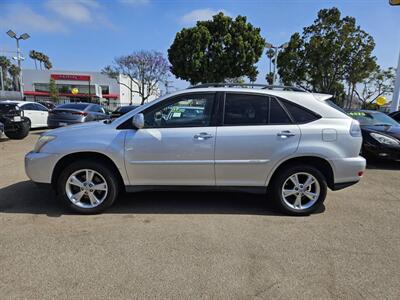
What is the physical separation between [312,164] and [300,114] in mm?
708

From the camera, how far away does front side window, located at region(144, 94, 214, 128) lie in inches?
144

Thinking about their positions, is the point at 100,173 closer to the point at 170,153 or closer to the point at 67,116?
the point at 170,153

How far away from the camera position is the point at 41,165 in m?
3.64

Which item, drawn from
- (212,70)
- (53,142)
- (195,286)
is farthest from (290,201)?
(212,70)

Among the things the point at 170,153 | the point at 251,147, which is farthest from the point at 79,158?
the point at 251,147

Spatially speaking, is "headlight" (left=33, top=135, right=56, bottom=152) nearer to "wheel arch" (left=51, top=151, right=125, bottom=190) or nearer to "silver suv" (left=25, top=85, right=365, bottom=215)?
"silver suv" (left=25, top=85, right=365, bottom=215)

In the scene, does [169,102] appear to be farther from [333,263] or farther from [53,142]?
[333,263]

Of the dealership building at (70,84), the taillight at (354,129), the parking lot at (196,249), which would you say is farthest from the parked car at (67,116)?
the dealership building at (70,84)

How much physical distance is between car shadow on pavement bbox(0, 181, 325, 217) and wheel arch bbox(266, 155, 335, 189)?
546mm

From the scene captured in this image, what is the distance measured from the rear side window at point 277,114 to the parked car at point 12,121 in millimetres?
9485

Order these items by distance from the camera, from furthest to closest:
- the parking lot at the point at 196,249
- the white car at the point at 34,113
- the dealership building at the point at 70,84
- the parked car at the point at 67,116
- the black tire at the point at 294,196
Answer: the dealership building at the point at 70,84 → the white car at the point at 34,113 → the parked car at the point at 67,116 → the black tire at the point at 294,196 → the parking lot at the point at 196,249

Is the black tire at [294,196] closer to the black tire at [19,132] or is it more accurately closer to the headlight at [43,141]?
the headlight at [43,141]

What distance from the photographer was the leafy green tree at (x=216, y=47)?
960 inches

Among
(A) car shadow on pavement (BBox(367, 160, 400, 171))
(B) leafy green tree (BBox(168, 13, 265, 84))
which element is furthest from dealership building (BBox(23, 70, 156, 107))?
(A) car shadow on pavement (BBox(367, 160, 400, 171))
